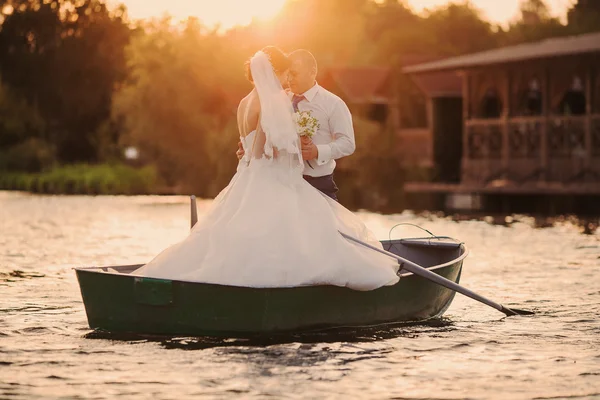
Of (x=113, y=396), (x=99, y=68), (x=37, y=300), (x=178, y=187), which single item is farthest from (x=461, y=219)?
(x=99, y=68)

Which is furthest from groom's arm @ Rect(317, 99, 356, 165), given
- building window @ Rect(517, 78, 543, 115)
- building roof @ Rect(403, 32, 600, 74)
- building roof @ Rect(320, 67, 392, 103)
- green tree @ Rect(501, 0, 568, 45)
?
green tree @ Rect(501, 0, 568, 45)

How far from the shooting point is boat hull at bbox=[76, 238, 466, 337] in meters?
10.7

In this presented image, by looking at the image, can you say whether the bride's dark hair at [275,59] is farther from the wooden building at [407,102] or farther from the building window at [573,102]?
the wooden building at [407,102]

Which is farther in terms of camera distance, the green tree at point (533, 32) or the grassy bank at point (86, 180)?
the green tree at point (533, 32)

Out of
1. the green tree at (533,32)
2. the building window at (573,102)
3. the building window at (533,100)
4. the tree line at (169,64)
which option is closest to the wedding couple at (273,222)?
the building window at (533,100)

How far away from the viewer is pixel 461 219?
107 feet

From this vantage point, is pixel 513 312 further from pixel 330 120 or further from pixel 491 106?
pixel 491 106

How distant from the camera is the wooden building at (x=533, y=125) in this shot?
33.3 metres

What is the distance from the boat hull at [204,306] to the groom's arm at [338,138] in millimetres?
1176

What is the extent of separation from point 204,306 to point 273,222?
892 millimetres

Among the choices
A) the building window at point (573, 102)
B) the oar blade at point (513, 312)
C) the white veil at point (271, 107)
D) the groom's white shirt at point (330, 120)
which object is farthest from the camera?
the building window at point (573, 102)

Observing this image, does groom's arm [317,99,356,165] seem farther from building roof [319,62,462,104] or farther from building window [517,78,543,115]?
building roof [319,62,462,104]

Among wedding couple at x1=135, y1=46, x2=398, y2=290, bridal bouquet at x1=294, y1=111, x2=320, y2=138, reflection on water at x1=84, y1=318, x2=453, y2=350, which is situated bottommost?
reflection on water at x1=84, y1=318, x2=453, y2=350

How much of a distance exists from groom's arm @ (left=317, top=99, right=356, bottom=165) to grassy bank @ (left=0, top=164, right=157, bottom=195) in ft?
165
